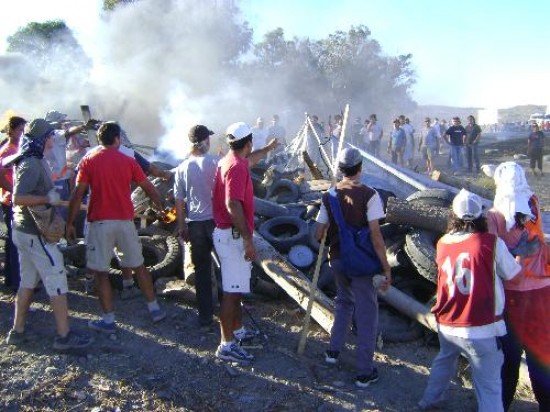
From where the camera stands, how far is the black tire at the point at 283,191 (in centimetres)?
927

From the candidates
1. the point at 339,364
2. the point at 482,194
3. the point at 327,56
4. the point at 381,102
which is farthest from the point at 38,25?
the point at 339,364

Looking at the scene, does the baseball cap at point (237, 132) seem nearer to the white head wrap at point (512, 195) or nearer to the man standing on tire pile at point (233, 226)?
the man standing on tire pile at point (233, 226)

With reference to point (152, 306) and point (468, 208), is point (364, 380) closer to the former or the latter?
point (468, 208)

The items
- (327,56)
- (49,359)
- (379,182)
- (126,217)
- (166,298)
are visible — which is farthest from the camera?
(327,56)

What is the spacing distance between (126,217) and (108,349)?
125cm

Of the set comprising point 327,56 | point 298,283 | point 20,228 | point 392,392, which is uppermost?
point 327,56

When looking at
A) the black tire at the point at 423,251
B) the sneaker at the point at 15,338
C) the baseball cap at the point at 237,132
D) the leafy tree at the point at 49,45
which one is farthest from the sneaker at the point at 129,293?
the leafy tree at the point at 49,45

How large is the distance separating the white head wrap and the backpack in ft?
3.34

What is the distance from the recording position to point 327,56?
4434 centimetres

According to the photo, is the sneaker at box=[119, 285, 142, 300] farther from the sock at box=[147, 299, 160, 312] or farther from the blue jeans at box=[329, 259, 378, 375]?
the blue jeans at box=[329, 259, 378, 375]

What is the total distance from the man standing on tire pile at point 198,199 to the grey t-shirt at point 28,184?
3.95 feet

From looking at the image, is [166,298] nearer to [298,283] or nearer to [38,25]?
[298,283]

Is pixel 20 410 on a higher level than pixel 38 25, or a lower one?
lower

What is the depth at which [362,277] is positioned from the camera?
437 cm
